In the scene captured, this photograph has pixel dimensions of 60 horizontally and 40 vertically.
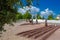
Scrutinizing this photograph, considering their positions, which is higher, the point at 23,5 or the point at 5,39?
the point at 23,5

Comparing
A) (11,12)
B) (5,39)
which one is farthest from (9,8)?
(5,39)

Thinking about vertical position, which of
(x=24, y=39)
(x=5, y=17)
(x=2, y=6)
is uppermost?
(x=2, y=6)

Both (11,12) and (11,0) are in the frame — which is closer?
(11,0)

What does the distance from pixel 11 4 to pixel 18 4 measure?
0.17 meters

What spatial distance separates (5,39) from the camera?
1266 centimetres

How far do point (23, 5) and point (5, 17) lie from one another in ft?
1.57

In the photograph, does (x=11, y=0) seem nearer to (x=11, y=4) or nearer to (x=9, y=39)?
(x=11, y=4)

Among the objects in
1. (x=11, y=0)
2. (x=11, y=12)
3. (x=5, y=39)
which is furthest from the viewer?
(x=5, y=39)

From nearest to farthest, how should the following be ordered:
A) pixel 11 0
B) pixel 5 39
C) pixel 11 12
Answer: pixel 11 0, pixel 11 12, pixel 5 39

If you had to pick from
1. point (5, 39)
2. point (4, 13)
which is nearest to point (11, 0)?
point (4, 13)

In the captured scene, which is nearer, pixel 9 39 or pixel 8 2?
pixel 8 2

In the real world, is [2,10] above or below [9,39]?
above

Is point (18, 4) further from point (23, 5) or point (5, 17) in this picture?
point (5, 17)

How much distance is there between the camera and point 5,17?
12.4 ft
